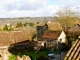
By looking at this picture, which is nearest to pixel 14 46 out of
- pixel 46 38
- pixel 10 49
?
pixel 10 49

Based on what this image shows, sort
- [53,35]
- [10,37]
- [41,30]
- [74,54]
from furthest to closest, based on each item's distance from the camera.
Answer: [41,30] → [53,35] → [10,37] → [74,54]

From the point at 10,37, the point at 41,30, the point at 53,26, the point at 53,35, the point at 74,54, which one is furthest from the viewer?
the point at 41,30

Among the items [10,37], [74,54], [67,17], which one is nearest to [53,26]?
[67,17]

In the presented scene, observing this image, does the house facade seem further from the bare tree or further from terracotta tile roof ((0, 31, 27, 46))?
terracotta tile roof ((0, 31, 27, 46))

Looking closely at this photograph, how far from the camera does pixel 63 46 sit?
117 feet

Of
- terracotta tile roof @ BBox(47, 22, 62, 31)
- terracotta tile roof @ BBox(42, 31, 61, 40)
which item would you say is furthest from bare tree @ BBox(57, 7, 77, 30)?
terracotta tile roof @ BBox(42, 31, 61, 40)

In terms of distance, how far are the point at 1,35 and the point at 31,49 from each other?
809 cm

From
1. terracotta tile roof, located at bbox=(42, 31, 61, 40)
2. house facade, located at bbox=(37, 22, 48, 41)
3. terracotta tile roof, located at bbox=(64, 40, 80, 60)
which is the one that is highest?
terracotta tile roof, located at bbox=(64, 40, 80, 60)

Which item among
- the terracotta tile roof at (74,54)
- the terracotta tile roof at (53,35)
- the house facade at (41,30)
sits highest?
the terracotta tile roof at (74,54)

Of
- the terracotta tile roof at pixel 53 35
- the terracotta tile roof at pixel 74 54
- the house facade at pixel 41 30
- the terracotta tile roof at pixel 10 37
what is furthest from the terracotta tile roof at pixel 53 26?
the terracotta tile roof at pixel 74 54

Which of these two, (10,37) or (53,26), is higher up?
(53,26)

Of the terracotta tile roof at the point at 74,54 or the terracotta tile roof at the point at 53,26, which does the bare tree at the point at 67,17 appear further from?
the terracotta tile roof at the point at 74,54

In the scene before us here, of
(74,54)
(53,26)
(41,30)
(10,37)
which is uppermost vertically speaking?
(74,54)

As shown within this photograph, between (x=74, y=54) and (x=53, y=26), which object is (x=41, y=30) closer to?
(x=53, y=26)
